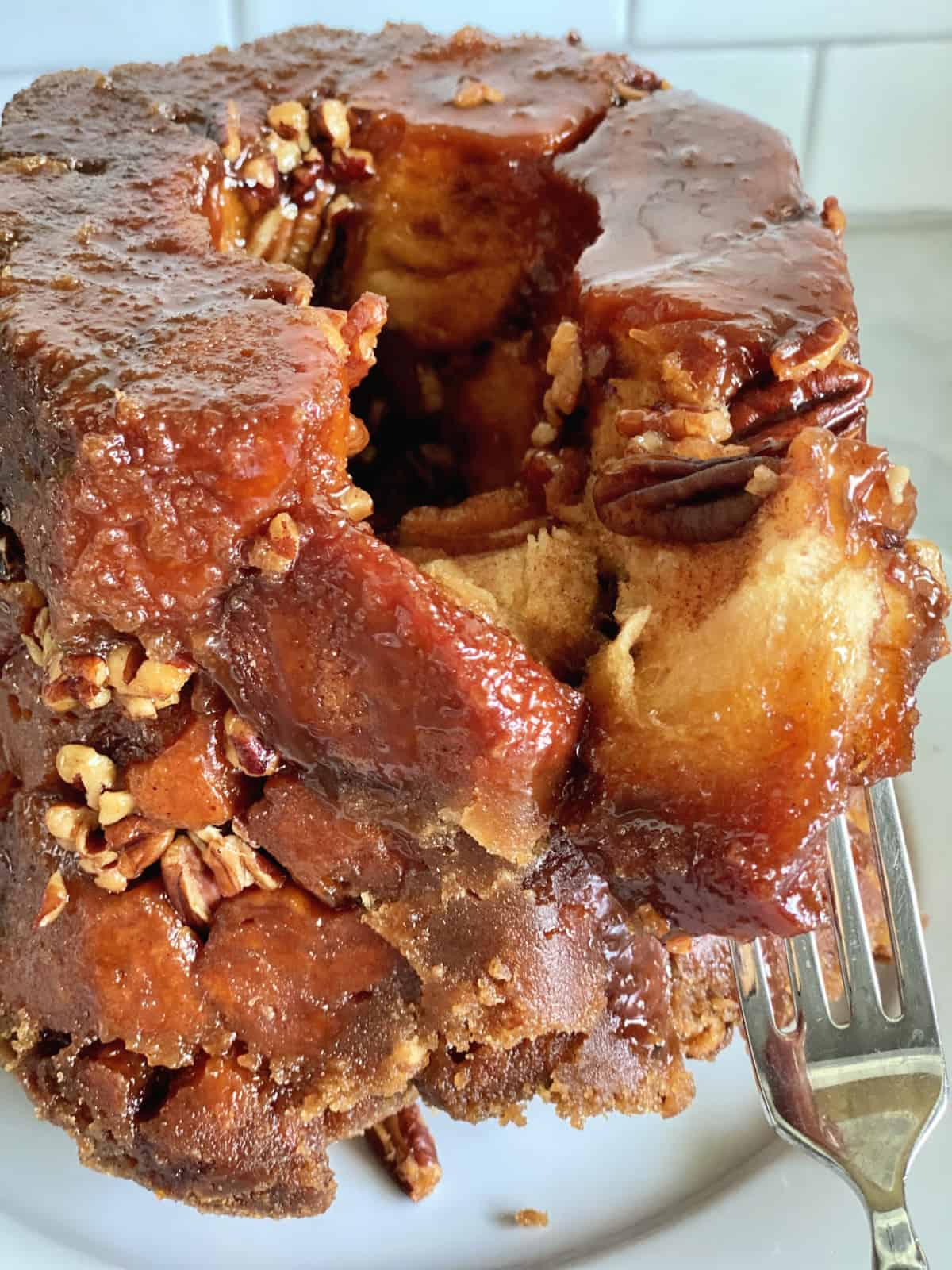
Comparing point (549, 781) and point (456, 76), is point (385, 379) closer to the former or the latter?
point (456, 76)

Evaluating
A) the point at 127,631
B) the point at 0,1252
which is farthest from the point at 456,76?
the point at 0,1252

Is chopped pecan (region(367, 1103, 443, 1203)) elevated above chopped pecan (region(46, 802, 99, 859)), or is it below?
below

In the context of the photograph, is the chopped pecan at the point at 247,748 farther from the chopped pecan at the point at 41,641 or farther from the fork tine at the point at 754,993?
the fork tine at the point at 754,993

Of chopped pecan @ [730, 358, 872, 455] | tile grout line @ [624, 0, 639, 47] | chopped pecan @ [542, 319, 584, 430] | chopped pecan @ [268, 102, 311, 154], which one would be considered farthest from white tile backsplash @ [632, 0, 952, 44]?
chopped pecan @ [730, 358, 872, 455]

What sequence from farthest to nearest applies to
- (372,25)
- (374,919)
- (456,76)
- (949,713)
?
(372,25)
(949,713)
(456,76)
(374,919)

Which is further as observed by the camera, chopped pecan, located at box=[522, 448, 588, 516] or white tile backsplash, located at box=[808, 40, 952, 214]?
white tile backsplash, located at box=[808, 40, 952, 214]

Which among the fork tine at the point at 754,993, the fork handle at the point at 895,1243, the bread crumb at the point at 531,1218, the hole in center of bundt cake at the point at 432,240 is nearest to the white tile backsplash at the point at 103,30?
the hole in center of bundt cake at the point at 432,240

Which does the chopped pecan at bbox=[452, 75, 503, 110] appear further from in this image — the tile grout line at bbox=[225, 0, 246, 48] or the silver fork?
the tile grout line at bbox=[225, 0, 246, 48]
